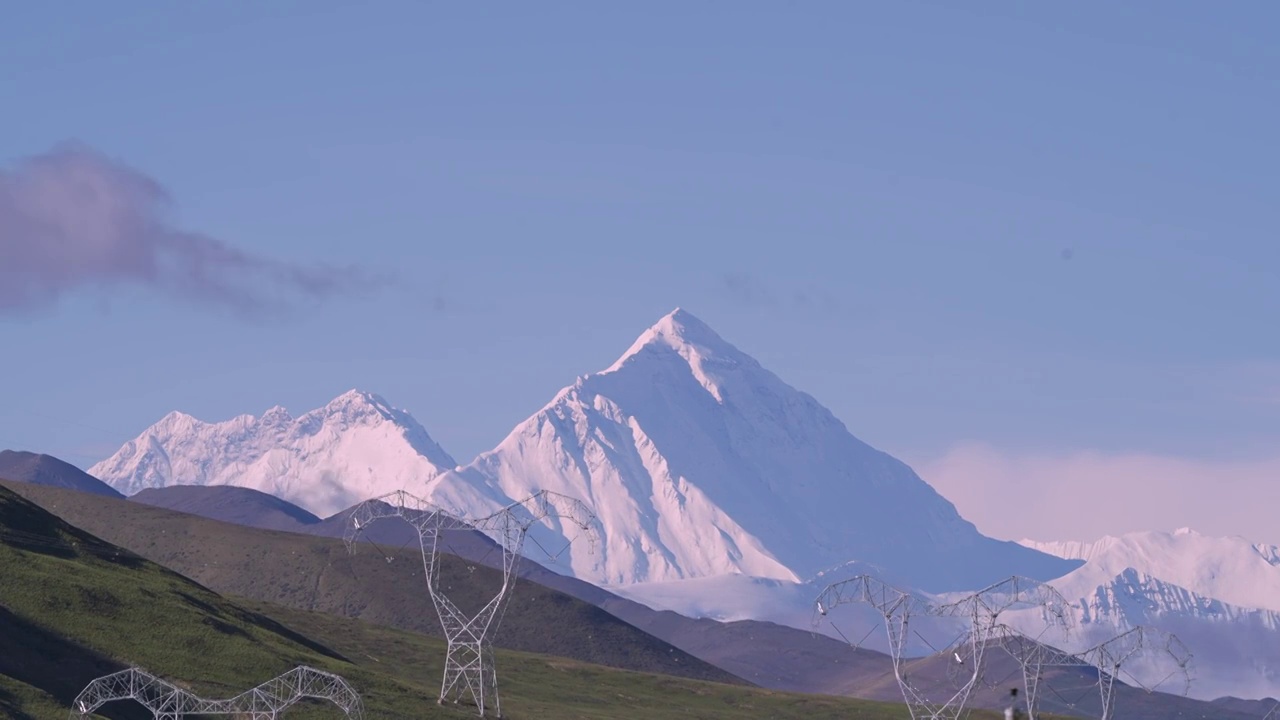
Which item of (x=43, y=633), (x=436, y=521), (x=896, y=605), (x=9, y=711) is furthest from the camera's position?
(x=436, y=521)

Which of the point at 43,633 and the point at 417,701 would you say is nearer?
the point at 43,633

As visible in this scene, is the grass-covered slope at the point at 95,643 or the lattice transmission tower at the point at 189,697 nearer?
the lattice transmission tower at the point at 189,697

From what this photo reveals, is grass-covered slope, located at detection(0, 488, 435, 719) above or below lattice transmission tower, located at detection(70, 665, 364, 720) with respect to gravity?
above

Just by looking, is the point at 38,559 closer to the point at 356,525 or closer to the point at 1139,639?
the point at 356,525

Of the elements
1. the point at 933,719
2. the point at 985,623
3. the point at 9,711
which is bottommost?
the point at 9,711

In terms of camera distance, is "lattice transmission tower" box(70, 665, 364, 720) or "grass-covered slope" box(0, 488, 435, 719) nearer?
"lattice transmission tower" box(70, 665, 364, 720)

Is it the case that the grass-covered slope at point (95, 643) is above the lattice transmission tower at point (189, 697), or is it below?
above

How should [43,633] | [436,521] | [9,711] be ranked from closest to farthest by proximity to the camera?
[9,711] → [43,633] → [436,521]

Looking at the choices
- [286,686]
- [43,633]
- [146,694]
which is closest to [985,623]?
[286,686]

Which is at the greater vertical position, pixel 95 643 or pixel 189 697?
pixel 95 643

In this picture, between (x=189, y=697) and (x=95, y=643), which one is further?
(x=95, y=643)

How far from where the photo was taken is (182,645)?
189750 millimetres

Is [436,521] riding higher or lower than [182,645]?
higher

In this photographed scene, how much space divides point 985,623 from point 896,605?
61.5ft
